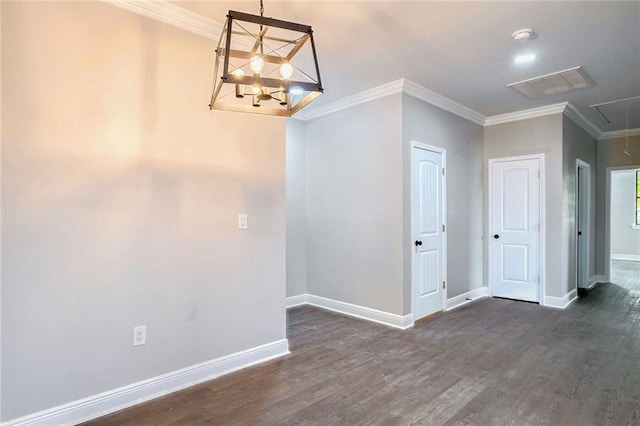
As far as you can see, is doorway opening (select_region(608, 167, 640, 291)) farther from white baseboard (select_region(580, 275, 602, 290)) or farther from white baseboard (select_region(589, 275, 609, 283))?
white baseboard (select_region(580, 275, 602, 290))

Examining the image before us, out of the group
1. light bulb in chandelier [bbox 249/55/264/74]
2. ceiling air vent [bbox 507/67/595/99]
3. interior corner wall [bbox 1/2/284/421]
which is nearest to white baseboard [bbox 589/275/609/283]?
ceiling air vent [bbox 507/67/595/99]

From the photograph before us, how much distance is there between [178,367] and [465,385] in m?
2.09

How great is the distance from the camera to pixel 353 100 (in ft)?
13.8

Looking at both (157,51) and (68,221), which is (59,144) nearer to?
(68,221)

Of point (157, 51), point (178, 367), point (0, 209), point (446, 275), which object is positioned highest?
point (157, 51)

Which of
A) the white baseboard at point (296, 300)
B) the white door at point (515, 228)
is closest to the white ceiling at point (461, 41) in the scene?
the white door at point (515, 228)

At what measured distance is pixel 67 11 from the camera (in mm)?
2072

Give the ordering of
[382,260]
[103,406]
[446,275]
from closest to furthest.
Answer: [103,406] < [382,260] < [446,275]

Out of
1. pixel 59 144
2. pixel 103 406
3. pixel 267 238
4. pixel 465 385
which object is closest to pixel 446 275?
pixel 465 385

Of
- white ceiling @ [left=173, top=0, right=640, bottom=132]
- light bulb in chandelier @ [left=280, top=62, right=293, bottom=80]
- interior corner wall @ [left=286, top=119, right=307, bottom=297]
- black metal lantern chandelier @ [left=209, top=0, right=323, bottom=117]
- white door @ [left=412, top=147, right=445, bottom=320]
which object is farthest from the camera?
interior corner wall @ [left=286, top=119, right=307, bottom=297]

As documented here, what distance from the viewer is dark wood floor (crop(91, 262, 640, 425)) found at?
2.19m

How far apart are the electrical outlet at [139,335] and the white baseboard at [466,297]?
11.6 ft

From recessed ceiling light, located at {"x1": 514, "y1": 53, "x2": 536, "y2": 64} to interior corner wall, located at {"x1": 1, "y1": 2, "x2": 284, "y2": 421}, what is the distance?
2.39 m

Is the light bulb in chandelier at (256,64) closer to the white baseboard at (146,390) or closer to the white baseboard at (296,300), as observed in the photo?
the white baseboard at (146,390)
